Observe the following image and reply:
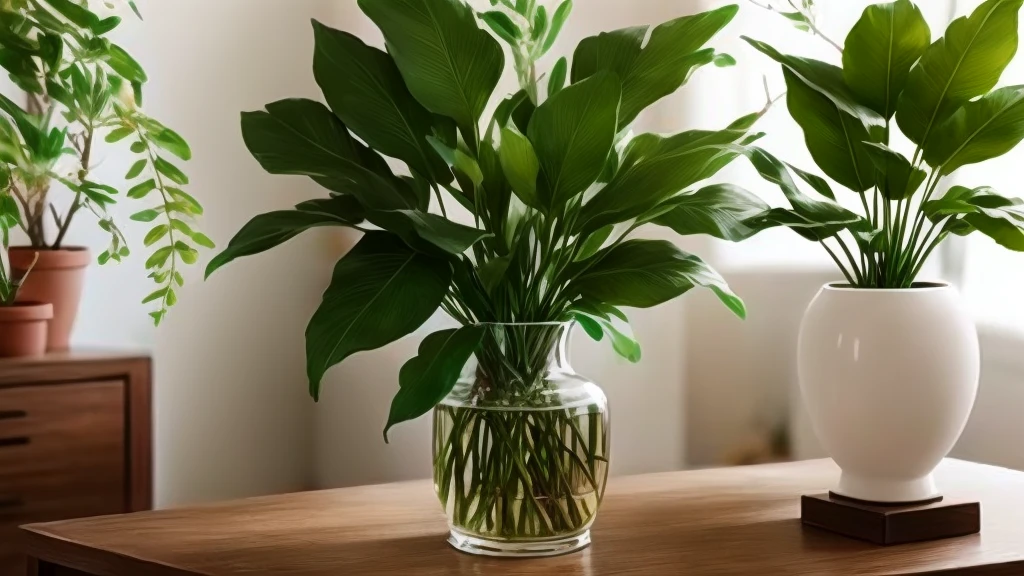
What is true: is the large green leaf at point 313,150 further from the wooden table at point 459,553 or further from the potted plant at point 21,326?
the potted plant at point 21,326

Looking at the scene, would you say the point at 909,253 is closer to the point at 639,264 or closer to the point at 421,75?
the point at 639,264

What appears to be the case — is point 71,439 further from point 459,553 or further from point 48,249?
point 459,553

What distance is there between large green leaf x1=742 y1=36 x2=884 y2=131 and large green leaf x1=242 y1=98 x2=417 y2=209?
48cm

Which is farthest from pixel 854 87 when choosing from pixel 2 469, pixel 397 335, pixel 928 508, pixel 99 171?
pixel 99 171

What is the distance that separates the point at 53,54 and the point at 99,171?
964mm

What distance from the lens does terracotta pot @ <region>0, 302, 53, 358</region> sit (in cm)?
224

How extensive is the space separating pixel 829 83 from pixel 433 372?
0.61m

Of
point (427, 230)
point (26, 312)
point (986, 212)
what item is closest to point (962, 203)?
point (986, 212)

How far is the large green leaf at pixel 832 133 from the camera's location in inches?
57.4

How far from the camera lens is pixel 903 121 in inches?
56.5

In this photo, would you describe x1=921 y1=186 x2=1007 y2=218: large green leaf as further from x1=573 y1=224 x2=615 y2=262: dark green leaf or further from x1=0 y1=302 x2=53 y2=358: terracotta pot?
x1=0 y1=302 x2=53 y2=358: terracotta pot

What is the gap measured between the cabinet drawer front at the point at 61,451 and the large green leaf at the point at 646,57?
1327 millimetres

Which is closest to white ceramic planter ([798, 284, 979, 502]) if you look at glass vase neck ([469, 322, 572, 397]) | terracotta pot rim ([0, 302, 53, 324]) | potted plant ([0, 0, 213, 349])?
glass vase neck ([469, 322, 572, 397])

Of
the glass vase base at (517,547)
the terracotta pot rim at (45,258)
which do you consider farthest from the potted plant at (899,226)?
the terracotta pot rim at (45,258)
